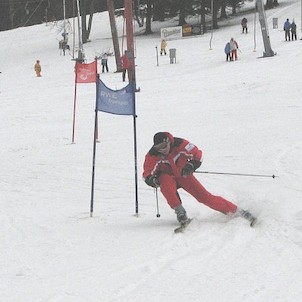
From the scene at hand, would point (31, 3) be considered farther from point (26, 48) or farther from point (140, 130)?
point (140, 130)

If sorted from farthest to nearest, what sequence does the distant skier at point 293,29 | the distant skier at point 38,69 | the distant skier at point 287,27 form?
the distant skier at point 38,69 < the distant skier at point 293,29 < the distant skier at point 287,27

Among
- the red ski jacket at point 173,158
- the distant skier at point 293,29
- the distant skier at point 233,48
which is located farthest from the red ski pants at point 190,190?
the distant skier at point 293,29

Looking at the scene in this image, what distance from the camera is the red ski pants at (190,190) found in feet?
24.5

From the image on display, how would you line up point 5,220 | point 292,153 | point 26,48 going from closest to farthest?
1. point 5,220
2. point 292,153
3. point 26,48

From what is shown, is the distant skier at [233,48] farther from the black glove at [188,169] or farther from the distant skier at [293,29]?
the black glove at [188,169]

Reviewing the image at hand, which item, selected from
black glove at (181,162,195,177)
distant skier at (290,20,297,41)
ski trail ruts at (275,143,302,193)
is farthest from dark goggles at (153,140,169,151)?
distant skier at (290,20,297,41)

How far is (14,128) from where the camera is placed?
720 inches

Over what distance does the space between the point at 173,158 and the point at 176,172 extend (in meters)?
0.19

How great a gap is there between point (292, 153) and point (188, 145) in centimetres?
510

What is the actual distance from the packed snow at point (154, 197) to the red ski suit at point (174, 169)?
24 cm

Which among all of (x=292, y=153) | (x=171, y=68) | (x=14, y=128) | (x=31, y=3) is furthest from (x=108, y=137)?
(x=31, y=3)

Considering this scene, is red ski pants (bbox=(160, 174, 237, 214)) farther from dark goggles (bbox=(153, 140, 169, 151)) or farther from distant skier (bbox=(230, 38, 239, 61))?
distant skier (bbox=(230, 38, 239, 61))

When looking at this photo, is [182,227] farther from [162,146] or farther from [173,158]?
[162,146]

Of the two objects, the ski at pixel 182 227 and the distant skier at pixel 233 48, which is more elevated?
the distant skier at pixel 233 48
